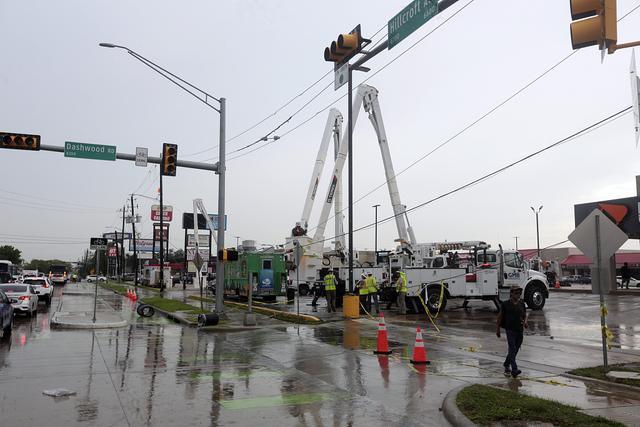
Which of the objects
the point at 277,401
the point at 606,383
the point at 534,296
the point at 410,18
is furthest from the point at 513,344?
the point at 534,296

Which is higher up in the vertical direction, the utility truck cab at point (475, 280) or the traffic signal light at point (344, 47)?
the traffic signal light at point (344, 47)

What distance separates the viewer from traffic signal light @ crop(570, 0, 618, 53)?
23.9 ft

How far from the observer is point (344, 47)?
42.0ft

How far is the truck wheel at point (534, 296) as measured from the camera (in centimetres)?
2389

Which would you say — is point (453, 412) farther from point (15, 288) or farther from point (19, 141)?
point (15, 288)

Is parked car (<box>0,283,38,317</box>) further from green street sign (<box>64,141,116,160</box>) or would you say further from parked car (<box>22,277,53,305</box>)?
parked car (<box>22,277,53,305</box>)

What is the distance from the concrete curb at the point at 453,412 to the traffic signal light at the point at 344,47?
8208mm

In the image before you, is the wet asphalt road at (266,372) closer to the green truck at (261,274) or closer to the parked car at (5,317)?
the parked car at (5,317)

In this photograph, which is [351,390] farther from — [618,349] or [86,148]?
[86,148]

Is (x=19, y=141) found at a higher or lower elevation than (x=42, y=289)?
higher

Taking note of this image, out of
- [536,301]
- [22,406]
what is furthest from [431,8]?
[536,301]

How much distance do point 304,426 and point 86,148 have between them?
55.4ft

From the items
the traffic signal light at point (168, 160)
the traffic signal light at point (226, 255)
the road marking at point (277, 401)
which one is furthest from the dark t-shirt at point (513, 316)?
the traffic signal light at point (168, 160)

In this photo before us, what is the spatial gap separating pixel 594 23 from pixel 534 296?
1870cm
